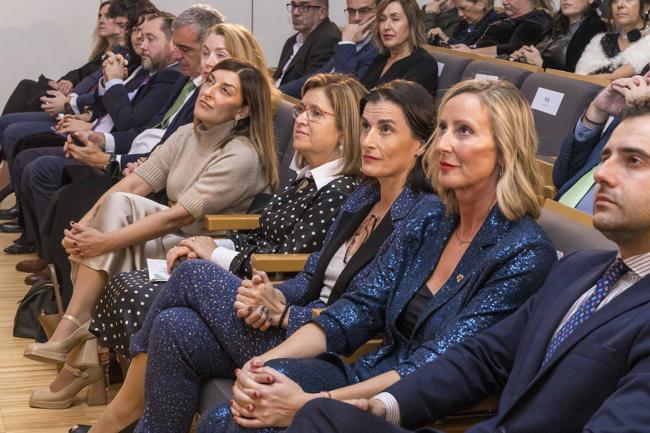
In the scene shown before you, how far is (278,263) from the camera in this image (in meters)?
2.87

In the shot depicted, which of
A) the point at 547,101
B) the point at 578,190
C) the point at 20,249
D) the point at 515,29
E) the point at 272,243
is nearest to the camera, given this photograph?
the point at 578,190

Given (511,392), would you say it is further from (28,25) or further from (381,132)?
(28,25)

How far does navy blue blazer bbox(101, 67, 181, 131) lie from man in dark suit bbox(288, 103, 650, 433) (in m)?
3.04

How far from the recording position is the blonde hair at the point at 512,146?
2117mm

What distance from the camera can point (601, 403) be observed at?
1.67m

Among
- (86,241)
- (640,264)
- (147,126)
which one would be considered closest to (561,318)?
(640,264)

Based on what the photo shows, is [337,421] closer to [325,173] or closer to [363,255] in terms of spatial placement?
[363,255]

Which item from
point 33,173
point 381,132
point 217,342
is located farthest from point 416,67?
point 217,342

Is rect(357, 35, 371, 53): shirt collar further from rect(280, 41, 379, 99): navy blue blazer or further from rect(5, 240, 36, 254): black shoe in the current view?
rect(5, 240, 36, 254): black shoe

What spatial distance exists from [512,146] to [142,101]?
2.95 m

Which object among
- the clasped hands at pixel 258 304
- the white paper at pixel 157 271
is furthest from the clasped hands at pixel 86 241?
the clasped hands at pixel 258 304

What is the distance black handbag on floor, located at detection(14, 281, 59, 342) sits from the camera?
3.91 m

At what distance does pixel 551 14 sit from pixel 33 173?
3393mm

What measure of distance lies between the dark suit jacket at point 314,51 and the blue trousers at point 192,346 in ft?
11.2
